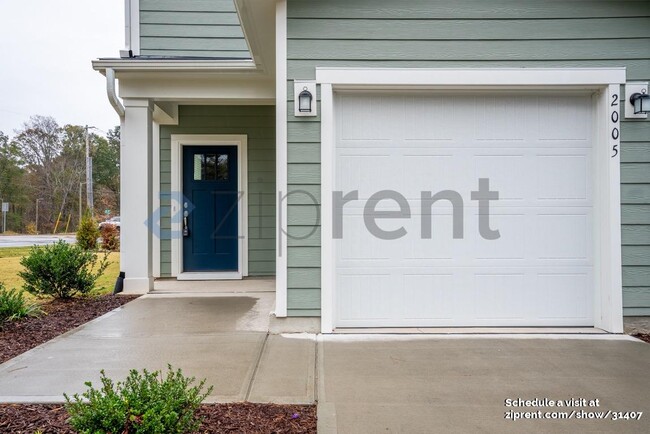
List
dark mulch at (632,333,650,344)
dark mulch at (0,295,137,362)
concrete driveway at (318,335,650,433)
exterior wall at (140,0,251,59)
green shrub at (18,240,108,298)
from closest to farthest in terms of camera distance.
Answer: concrete driveway at (318,335,650,433) → dark mulch at (0,295,137,362) → dark mulch at (632,333,650,344) → green shrub at (18,240,108,298) → exterior wall at (140,0,251,59)

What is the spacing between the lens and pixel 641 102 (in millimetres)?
3539

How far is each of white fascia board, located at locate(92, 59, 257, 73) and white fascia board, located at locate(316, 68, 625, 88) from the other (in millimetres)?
1902

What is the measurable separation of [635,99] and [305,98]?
9.77ft

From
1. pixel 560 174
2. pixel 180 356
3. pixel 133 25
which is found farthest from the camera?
pixel 133 25

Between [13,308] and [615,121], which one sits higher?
[615,121]

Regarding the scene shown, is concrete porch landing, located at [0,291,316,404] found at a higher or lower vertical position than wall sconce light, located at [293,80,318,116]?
lower

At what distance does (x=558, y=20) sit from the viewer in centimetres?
363

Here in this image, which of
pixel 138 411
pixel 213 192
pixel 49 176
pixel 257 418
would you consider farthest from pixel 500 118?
pixel 49 176

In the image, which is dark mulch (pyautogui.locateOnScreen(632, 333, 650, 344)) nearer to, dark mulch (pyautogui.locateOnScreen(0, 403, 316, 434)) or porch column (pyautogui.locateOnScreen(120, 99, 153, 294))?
dark mulch (pyautogui.locateOnScreen(0, 403, 316, 434))

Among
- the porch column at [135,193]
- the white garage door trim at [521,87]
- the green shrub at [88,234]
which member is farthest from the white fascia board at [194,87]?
the green shrub at [88,234]

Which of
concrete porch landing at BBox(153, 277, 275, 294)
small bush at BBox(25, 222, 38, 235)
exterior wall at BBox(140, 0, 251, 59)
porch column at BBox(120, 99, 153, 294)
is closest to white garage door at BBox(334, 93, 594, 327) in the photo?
concrete porch landing at BBox(153, 277, 275, 294)

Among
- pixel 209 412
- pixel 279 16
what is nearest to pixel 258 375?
pixel 209 412

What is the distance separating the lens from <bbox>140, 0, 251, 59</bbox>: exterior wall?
6105 mm

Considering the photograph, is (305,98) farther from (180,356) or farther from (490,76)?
(180,356)
